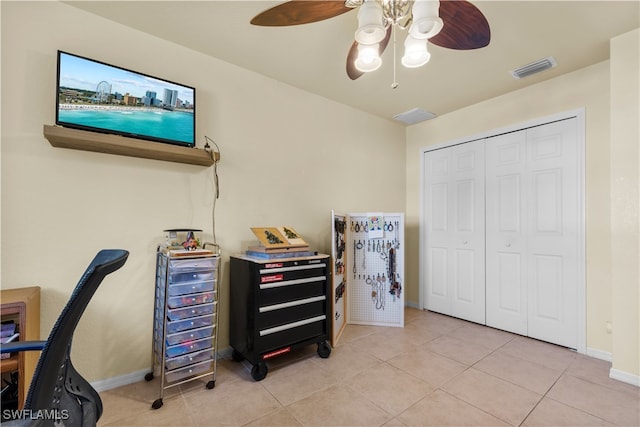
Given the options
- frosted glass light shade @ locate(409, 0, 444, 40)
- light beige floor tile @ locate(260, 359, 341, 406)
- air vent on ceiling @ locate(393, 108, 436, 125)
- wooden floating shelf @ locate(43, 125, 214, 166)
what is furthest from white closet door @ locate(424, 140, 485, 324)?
wooden floating shelf @ locate(43, 125, 214, 166)

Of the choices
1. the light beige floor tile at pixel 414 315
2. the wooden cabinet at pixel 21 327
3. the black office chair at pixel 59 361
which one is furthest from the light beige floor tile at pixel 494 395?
the wooden cabinet at pixel 21 327

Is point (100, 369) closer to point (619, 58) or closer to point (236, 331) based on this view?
point (236, 331)

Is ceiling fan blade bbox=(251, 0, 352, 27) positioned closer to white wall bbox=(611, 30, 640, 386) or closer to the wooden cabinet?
the wooden cabinet

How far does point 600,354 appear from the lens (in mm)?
2539

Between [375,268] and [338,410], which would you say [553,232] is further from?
[338,410]

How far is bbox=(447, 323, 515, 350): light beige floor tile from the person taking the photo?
2.88 m

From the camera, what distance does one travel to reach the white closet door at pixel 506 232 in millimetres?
3092

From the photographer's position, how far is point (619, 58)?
225 centimetres

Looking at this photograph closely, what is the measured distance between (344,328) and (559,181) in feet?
8.88

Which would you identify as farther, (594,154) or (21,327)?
(594,154)

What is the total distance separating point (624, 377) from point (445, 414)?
1.55 meters

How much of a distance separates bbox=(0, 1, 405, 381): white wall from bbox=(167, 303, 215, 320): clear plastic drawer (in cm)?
40

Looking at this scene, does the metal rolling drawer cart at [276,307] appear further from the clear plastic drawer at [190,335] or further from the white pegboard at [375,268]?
the white pegboard at [375,268]

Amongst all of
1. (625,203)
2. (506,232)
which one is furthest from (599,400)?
(506,232)
